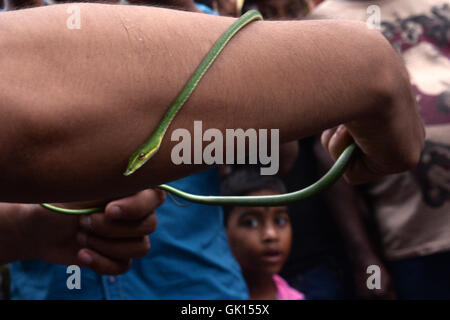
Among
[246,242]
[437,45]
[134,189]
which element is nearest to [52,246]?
[134,189]

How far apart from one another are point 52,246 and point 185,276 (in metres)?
Answer: 0.48

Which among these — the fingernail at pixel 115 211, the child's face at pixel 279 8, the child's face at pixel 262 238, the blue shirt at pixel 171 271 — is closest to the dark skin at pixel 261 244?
the child's face at pixel 262 238

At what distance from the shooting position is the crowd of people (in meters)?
1.32

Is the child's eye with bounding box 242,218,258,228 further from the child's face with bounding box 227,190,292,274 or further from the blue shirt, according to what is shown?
the blue shirt

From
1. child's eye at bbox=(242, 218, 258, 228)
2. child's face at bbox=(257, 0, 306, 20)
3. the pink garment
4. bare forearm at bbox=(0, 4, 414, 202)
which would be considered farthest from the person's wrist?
child's face at bbox=(257, 0, 306, 20)

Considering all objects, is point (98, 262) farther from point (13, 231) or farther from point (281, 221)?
point (281, 221)

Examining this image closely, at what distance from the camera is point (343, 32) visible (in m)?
0.73

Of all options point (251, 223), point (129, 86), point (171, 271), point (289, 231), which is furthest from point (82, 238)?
point (289, 231)

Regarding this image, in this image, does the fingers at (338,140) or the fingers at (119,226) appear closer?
the fingers at (338,140)

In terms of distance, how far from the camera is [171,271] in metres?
1.67

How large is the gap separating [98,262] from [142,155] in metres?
0.74

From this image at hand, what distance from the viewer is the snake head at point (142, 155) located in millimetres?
620

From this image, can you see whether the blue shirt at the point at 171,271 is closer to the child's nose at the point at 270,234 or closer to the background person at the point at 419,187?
the child's nose at the point at 270,234

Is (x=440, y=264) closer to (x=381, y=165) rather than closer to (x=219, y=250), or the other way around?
(x=219, y=250)
